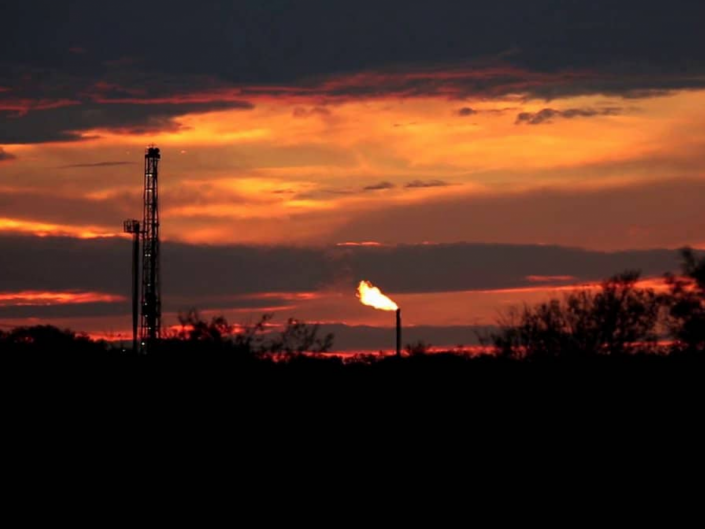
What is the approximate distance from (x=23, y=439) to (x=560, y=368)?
1733 cm

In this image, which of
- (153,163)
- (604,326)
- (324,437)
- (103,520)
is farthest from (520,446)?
(153,163)

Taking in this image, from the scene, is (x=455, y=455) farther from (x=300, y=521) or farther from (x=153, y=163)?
(x=153, y=163)

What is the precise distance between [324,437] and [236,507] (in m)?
6.29

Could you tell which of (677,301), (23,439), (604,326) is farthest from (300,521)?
(677,301)

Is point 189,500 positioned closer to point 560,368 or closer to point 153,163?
point 560,368

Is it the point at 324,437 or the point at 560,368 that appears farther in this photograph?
the point at 560,368

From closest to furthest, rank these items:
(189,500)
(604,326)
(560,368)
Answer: (189,500)
(560,368)
(604,326)

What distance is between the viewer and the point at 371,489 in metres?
28.2

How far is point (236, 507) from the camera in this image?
26.5 meters

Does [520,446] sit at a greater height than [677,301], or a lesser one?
lesser

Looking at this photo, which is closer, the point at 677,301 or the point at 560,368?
the point at 560,368

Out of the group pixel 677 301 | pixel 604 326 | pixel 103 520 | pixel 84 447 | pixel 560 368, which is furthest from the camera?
pixel 677 301

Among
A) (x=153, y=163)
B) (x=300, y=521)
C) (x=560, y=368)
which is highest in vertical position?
(x=153, y=163)

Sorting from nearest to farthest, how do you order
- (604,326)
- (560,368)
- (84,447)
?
(84,447)
(560,368)
(604,326)
